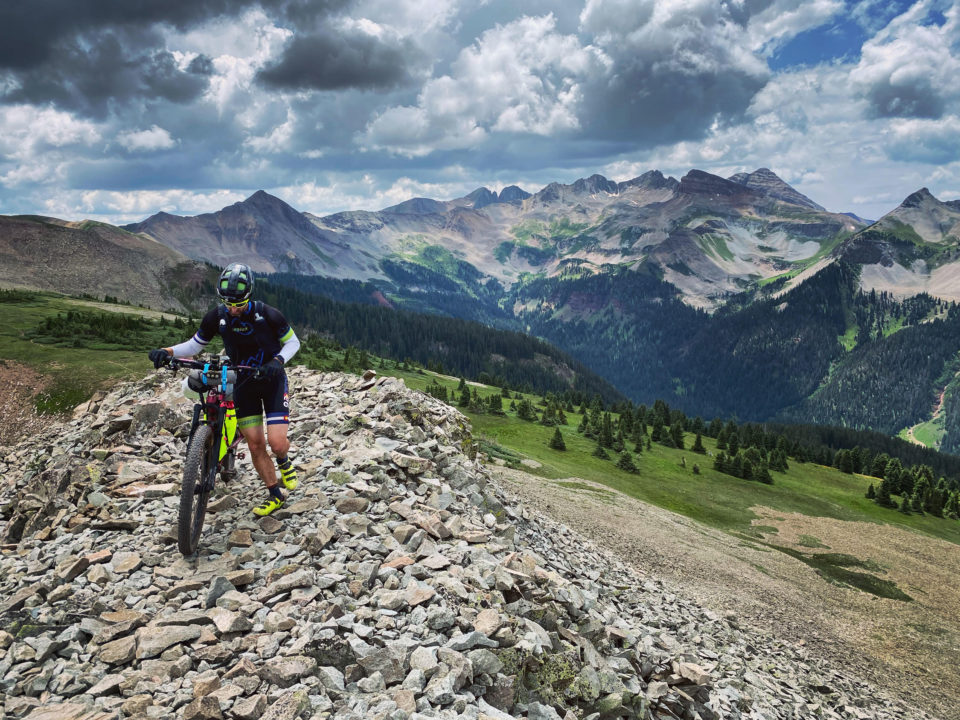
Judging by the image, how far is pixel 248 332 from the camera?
440 inches

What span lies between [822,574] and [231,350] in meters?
45.1

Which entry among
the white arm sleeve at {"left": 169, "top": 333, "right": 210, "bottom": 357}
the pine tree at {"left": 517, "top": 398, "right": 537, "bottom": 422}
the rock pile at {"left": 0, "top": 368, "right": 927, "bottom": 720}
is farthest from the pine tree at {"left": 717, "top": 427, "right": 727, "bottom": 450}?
the white arm sleeve at {"left": 169, "top": 333, "right": 210, "bottom": 357}

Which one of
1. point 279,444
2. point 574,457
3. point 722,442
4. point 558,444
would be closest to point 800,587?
point 279,444

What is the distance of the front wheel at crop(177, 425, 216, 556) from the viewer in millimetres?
9688

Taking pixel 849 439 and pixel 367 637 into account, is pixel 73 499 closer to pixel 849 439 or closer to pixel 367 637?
pixel 367 637

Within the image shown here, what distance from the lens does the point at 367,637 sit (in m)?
8.05

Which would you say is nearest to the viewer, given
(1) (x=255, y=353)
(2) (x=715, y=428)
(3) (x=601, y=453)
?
(1) (x=255, y=353)

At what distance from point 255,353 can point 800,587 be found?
124ft

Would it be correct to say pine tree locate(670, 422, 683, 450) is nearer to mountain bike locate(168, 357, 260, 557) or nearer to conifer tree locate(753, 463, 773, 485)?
conifer tree locate(753, 463, 773, 485)

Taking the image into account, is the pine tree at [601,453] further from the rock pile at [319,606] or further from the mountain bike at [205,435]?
the mountain bike at [205,435]

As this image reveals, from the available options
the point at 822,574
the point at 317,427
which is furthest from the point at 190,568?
the point at 822,574

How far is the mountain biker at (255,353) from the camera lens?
10898 mm

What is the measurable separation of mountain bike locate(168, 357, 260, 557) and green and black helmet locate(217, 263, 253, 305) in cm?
138

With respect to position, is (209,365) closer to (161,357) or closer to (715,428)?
(161,357)
